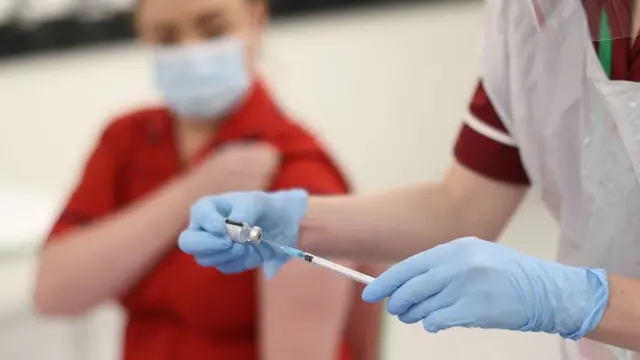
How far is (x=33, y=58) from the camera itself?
2285 mm

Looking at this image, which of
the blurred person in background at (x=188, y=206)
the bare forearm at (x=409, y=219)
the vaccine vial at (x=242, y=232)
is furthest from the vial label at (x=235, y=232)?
the blurred person in background at (x=188, y=206)

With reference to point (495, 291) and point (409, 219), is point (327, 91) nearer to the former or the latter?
point (409, 219)

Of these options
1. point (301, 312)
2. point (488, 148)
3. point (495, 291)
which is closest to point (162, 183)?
point (301, 312)

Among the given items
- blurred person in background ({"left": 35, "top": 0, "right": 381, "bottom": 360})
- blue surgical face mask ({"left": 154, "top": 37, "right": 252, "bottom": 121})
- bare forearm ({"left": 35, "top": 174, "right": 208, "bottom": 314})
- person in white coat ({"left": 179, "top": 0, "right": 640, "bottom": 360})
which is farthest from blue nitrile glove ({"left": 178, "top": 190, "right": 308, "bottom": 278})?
blue surgical face mask ({"left": 154, "top": 37, "right": 252, "bottom": 121})

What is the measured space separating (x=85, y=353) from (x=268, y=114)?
1046 mm

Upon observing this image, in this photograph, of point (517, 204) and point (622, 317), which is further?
point (517, 204)

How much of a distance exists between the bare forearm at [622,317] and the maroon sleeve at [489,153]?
0.27m

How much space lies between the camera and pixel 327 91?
2.54 m

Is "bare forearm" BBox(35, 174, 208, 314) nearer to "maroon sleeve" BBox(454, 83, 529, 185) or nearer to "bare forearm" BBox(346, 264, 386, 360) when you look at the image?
"bare forearm" BBox(346, 264, 386, 360)

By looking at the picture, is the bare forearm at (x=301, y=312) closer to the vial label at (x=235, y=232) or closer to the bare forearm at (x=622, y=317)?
the vial label at (x=235, y=232)

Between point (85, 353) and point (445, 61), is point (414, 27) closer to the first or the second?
point (445, 61)

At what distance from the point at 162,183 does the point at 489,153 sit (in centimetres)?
61

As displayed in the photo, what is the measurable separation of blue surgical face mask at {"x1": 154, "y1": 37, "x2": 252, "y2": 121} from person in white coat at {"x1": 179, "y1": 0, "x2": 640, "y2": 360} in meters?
0.45

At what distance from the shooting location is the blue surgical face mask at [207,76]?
54.2 inches
